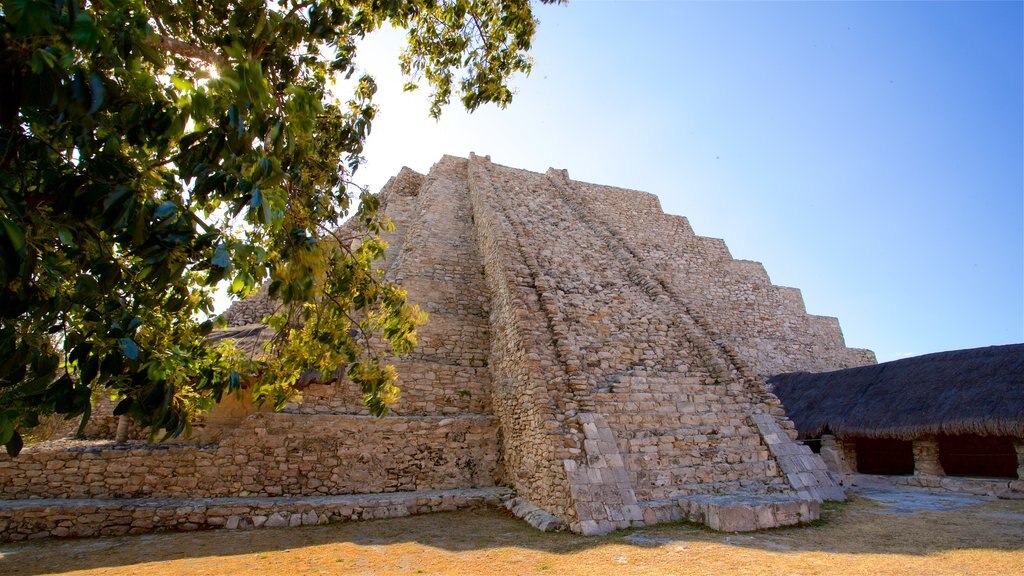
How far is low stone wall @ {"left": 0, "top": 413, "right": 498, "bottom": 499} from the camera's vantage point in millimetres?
8039

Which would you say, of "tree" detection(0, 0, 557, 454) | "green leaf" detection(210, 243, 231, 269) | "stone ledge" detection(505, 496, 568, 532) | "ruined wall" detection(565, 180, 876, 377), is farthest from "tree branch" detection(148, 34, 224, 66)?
"ruined wall" detection(565, 180, 876, 377)

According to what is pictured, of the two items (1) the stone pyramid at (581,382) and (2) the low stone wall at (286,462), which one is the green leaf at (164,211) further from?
(2) the low stone wall at (286,462)

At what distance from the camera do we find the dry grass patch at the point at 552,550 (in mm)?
5434

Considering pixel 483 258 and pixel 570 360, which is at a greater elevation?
pixel 483 258

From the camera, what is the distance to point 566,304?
10883mm

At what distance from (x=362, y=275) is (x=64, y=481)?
6898 mm

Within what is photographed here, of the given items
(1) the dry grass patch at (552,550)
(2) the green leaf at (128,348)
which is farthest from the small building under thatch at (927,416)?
(2) the green leaf at (128,348)

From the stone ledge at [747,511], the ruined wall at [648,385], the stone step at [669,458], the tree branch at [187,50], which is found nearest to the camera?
the tree branch at [187,50]

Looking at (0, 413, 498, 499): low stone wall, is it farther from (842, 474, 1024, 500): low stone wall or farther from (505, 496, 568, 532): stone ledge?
(842, 474, 1024, 500): low stone wall

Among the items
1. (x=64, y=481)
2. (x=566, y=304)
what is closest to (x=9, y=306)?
(x=64, y=481)

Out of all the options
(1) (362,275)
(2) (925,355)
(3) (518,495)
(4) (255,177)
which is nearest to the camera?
(4) (255,177)

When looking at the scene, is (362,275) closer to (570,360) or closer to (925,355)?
(570,360)

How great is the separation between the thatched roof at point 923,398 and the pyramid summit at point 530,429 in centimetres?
395

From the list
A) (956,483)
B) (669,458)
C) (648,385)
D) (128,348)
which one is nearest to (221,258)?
(128,348)
